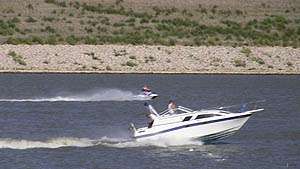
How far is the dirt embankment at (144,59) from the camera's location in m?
95.1

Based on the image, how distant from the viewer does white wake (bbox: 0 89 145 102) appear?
7294cm

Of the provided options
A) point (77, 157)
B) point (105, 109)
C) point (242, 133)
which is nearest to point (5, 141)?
point (77, 157)

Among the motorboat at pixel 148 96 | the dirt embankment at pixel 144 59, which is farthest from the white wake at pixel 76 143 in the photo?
the dirt embankment at pixel 144 59

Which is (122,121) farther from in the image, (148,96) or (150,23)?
(150,23)

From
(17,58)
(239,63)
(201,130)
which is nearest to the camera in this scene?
(201,130)

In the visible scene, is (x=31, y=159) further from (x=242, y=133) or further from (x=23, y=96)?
(x=23, y=96)

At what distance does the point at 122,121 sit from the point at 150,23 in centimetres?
5107

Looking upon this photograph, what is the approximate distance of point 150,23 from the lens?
110875 millimetres

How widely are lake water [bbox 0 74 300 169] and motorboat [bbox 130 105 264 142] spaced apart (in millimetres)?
465

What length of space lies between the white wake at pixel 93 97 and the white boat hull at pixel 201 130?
24.5m

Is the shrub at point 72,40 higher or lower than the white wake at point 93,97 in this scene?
lower

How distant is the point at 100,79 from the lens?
90312 millimetres

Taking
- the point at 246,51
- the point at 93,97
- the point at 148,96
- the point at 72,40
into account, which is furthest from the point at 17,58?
the point at 148,96

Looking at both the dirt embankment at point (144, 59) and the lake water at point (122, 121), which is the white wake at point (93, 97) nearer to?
the lake water at point (122, 121)
